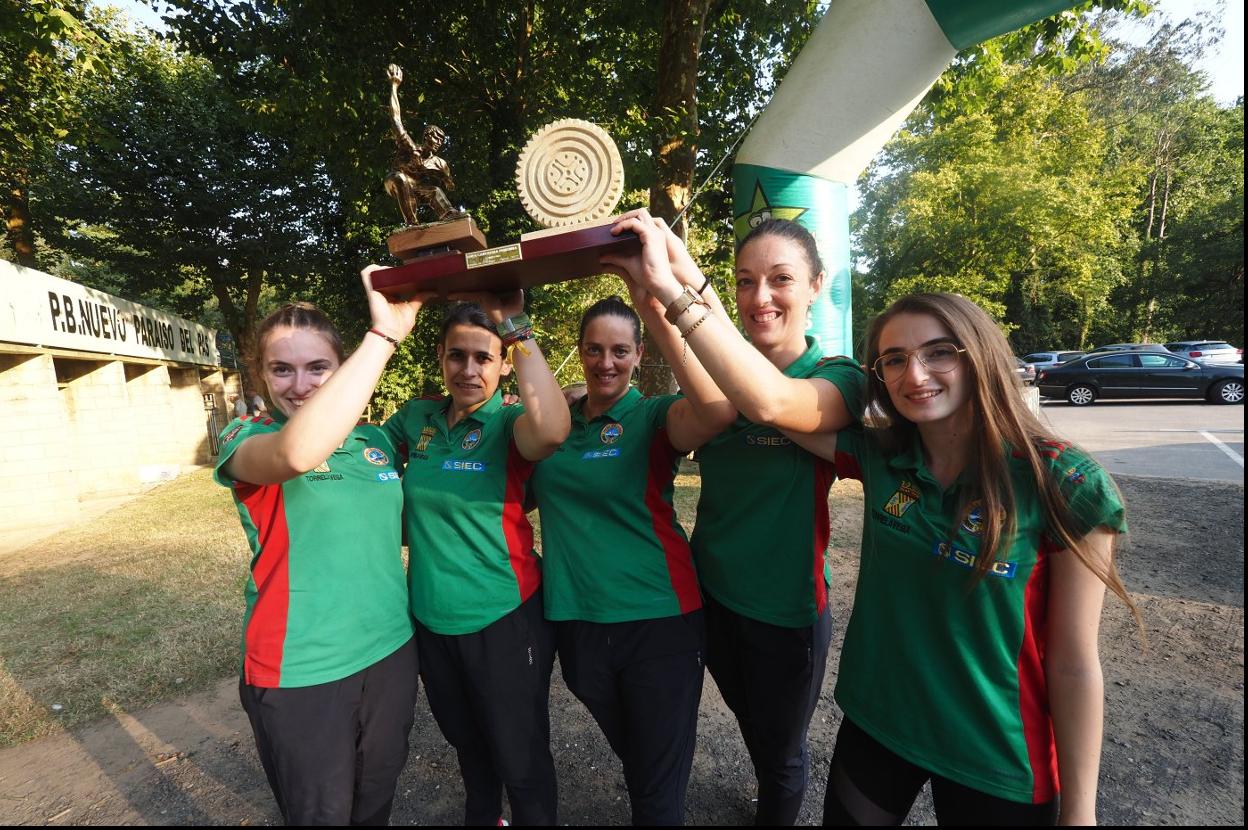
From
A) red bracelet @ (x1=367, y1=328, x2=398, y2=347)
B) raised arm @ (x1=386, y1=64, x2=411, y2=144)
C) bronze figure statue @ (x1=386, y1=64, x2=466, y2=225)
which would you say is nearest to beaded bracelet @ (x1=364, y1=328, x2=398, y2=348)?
red bracelet @ (x1=367, y1=328, x2=398, y2=347)

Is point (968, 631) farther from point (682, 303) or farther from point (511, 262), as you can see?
point (511, 262)

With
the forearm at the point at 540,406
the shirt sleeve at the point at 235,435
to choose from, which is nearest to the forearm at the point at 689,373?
the forearm at the point at 540,406

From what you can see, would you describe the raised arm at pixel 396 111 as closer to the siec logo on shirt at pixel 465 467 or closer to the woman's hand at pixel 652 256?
the woman's hand at pixel 652 256

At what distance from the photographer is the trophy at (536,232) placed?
1.93 meters

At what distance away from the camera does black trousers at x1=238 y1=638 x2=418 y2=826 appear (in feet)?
5.84

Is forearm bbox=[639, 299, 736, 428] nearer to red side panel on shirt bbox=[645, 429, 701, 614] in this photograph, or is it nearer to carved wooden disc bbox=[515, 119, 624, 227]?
red side panel on shirt bbox=[645, 429, 701, 614]

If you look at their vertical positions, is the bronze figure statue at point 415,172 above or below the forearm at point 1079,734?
above

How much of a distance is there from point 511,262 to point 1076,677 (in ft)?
6.21

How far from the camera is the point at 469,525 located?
2.15m

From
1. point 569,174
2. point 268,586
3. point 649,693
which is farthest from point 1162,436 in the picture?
point 268,586

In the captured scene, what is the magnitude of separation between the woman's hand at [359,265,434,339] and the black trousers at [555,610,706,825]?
1218 millimetres

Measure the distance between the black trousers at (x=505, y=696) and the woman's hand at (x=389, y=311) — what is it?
1071 millimetres

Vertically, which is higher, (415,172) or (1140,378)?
(415,172)

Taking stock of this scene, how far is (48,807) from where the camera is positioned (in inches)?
120
